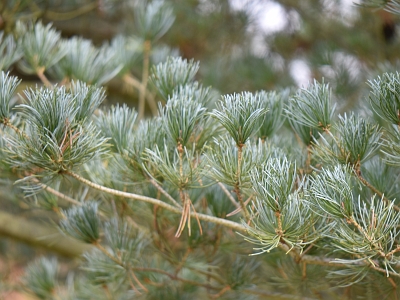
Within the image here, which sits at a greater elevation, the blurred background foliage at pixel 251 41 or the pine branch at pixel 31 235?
the blurred background foliage at pixel 251 41

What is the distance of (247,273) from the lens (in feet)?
2.22

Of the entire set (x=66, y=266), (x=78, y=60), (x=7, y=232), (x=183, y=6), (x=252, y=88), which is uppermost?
(x=78, y=60)

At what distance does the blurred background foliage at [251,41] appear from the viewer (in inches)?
43.5

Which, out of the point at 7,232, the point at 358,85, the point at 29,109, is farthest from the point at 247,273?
the point at 7,232

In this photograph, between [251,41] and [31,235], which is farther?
[251,41]

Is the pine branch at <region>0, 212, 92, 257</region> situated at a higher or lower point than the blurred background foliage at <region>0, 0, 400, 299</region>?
lower

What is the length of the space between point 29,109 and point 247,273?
380mm

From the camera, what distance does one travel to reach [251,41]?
4.64 feet

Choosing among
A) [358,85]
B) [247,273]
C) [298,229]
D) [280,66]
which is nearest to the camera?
[298,229]

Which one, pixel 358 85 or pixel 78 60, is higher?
pixel 78 60

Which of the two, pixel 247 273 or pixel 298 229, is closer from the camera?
pixel 298 229

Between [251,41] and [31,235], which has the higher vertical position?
[251,41]

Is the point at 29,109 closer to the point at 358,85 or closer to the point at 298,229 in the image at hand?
the point at 298,229

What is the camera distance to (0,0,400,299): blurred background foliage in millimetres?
1105
